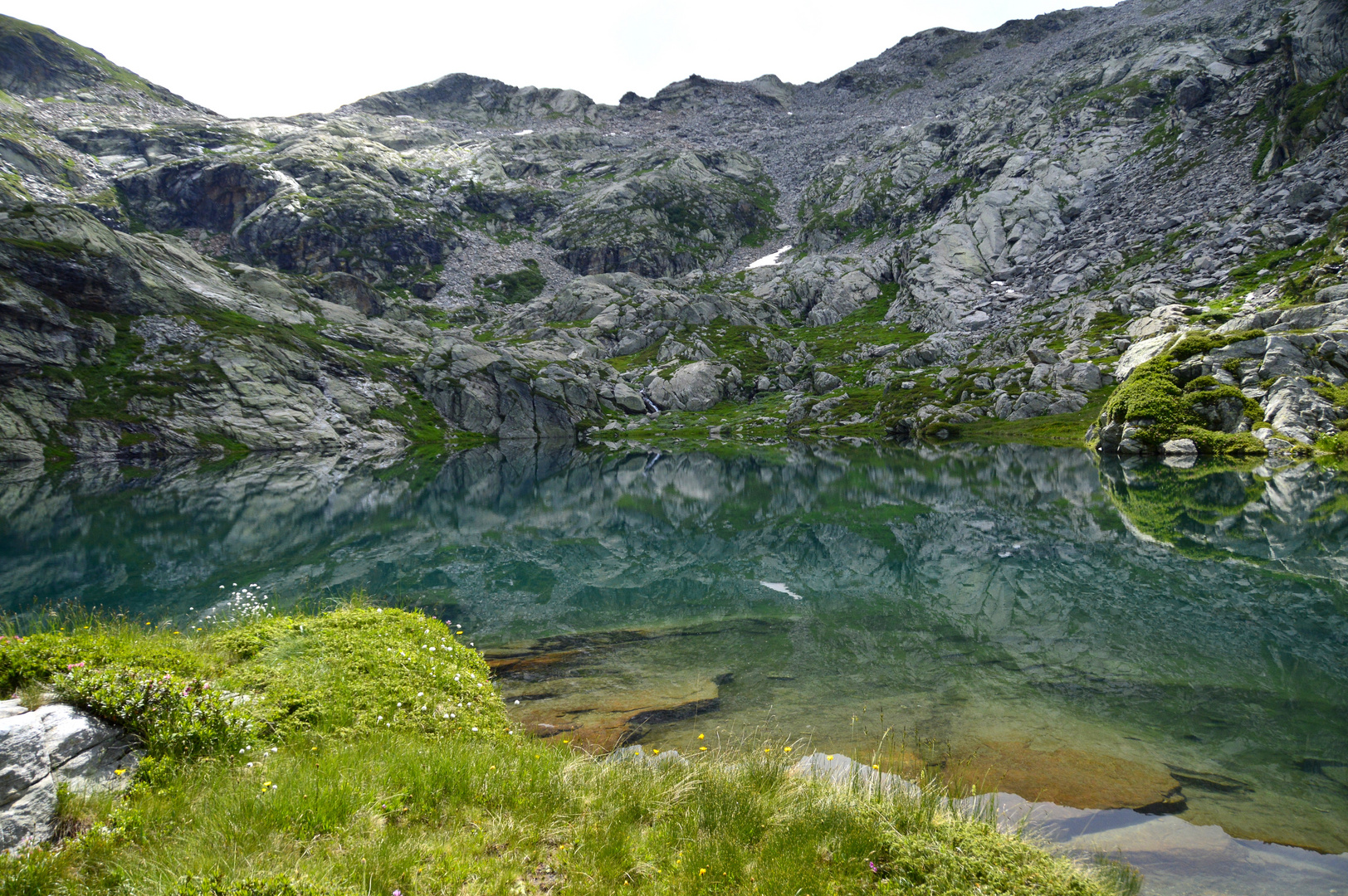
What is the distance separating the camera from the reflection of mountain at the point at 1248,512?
81.2 ft

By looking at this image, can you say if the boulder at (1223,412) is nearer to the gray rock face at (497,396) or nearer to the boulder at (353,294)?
the gray rock face at (497,396)

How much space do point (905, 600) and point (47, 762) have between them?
21.8 metres

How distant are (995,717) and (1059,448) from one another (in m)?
78.0

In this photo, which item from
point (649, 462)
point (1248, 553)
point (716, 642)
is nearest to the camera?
point (716, 642)

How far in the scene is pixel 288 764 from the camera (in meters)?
7.19

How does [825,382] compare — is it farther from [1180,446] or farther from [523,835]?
[523,835]

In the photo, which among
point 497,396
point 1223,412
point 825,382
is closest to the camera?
point 1223,412

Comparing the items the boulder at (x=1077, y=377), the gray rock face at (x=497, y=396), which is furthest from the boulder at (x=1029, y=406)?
the gray rock face at (x=497, y=396)

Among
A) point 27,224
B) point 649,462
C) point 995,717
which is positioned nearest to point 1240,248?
point 649,462

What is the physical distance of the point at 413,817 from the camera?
21.0 feet

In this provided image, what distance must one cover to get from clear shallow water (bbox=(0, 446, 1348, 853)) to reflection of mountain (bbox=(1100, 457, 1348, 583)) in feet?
0.81

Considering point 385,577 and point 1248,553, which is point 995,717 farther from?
point 385,577

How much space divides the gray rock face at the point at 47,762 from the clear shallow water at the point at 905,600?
8.10 metres

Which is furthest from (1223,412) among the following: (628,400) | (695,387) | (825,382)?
(628,400)
